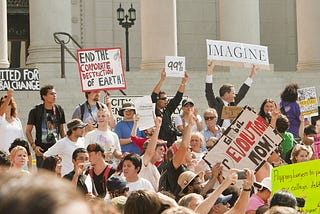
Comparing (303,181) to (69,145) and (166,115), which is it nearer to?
(69,145)

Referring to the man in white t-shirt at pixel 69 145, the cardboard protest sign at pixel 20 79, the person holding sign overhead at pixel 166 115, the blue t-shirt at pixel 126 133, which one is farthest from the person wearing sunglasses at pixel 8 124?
the cardboard protest sign at pixel 20 79

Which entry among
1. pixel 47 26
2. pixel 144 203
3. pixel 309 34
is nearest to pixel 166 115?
pixel 47 26

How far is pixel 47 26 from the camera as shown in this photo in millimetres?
29297

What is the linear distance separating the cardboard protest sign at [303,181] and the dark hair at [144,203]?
4.48 meters

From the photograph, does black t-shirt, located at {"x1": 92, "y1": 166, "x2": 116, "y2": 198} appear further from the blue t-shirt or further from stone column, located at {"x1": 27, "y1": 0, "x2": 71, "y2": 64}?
stone column, located at {"x1": 27, "y1": 0, "x2": 71, "y2": 64}

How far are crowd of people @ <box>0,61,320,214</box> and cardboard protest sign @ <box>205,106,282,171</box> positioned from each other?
171mm

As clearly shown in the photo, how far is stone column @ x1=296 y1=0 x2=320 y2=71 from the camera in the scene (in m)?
31.8

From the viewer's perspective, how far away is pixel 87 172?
11758 mm

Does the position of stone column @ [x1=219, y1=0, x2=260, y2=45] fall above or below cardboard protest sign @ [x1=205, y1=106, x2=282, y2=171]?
above

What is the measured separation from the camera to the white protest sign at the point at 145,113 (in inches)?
653

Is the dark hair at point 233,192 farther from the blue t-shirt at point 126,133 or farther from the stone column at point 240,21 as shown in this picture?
the stone column at point 240,21

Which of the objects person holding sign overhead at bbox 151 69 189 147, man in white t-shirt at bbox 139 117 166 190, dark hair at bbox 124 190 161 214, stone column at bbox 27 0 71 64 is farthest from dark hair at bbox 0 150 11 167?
stone column at bbox 27 0 71 64

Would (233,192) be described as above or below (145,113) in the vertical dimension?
below

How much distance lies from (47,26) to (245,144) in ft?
61.2
